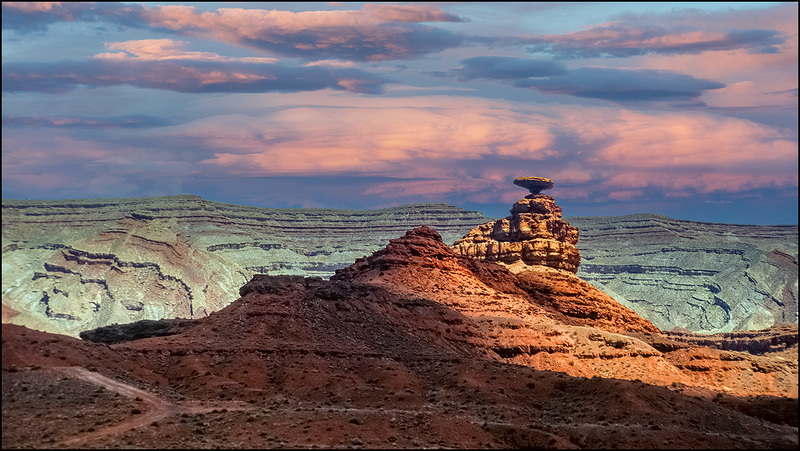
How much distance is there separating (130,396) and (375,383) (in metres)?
19.6

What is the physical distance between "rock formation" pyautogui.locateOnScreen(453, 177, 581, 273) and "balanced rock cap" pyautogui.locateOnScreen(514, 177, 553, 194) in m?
21.3

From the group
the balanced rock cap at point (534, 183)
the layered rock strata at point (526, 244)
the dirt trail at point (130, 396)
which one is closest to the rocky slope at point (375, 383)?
the dirt trail at point (130, 396)

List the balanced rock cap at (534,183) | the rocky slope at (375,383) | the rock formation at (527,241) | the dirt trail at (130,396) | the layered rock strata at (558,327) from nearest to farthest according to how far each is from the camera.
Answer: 1. the dirt trail at (130,396)
2. the rocky slope at (375,383)
3. the layered rock strata at (558,327)
4. the rock formation at (527,241)
5. the balanced rock cap at (534,183)

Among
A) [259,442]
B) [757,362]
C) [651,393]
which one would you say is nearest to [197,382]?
[259,442]

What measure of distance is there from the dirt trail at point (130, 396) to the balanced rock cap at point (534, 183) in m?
140

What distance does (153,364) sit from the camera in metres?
71.1

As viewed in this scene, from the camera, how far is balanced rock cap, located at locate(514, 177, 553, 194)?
194 m

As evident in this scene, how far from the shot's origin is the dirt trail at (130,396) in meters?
55.9

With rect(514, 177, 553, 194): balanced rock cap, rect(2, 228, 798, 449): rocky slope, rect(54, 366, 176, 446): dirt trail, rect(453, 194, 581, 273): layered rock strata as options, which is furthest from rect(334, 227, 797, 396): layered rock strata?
rect(514, 177, 553, 194): balanced rock cap

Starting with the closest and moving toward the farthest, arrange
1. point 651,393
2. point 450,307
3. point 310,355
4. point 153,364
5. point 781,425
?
point 781,425 < point 651,393 < point 153,364 < point 310,355 < point 450,307

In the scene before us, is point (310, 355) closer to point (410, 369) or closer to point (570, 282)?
point (410, 369)

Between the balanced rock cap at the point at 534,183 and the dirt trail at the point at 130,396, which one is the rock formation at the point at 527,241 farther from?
the dirt trail at the point at 130,396

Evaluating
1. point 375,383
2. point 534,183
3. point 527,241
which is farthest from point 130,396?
point 534,183

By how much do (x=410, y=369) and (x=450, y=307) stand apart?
26.0m
